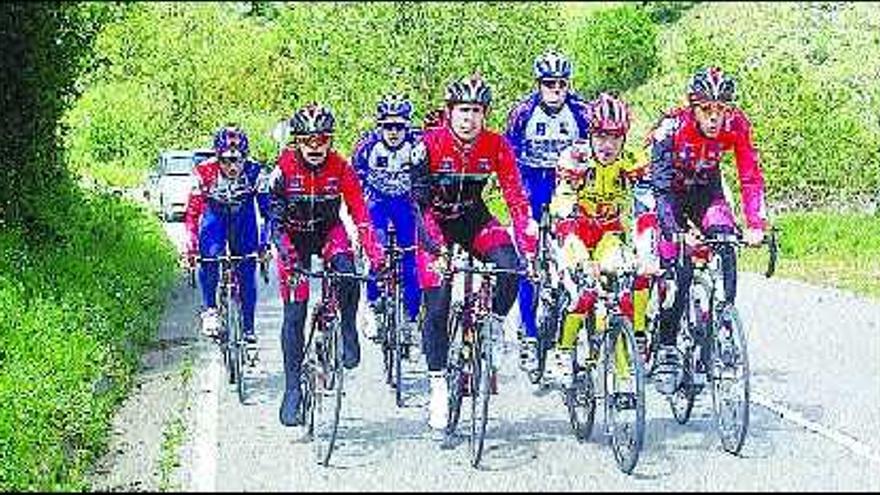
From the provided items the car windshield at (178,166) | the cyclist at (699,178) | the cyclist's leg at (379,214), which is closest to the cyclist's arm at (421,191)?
the cyclist at (699,178)

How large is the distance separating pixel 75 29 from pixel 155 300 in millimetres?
3196

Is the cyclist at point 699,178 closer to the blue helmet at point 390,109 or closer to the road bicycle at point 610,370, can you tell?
the road bicycle at point 610,370

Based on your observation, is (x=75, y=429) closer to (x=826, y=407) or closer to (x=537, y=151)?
(x=537, y=151)

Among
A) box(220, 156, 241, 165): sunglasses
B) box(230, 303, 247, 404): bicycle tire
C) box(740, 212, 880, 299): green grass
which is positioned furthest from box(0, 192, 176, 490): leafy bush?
box(740, 212, 880, 299): green grass

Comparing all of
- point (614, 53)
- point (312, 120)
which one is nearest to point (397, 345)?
point (312, 120)

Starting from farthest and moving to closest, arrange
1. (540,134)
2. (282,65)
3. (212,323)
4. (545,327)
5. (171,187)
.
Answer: (282,65) → (171,187) → (212,323) → (540,134) → (545,327)

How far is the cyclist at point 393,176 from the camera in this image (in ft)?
39.2

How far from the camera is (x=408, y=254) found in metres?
12.1

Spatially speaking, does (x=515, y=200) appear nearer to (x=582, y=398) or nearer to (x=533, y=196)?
(x=582, y=398)

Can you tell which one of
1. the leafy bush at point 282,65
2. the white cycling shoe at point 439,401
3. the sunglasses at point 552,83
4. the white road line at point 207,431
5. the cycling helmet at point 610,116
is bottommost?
the white road line at point 207,431

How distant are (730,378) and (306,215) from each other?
3.08 meters

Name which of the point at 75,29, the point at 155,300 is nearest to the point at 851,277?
the point at 155,300

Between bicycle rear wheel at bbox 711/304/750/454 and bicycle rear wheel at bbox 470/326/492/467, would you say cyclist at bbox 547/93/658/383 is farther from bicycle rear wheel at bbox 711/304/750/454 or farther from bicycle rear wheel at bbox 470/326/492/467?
bicycle rear wheel at bbox 470/326/492/467

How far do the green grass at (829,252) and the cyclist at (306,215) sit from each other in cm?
992
